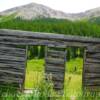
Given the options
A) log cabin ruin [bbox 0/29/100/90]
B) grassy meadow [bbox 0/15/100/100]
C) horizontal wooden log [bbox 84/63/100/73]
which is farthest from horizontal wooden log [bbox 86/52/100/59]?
grassy meadow [bbox 0/15/100/100]

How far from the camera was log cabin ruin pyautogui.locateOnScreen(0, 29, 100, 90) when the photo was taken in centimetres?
1858

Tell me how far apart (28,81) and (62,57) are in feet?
23.1

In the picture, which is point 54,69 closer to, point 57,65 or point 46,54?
point 57,65

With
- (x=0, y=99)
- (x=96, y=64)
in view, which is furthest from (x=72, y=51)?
(x=0, y=99)

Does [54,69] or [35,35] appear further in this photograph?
[54,69]

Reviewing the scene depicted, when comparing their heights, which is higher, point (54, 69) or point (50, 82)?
point (50, 82)

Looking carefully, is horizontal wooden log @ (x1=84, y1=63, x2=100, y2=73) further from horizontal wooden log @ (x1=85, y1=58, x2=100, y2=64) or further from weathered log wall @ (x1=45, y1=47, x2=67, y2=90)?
weathered log wall @ (x1=45, y1=47, x2=67, y2=90)

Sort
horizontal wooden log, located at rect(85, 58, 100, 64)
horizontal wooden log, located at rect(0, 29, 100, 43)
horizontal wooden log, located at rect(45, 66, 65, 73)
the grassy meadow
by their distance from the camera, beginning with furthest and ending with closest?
horizontal wooden log, located at rect(85, 58, 100, 64) < horizontal wooden log, located at rect(45, 66, 65, 73) < horizontal wooden log, located at rect(0, 29, 100, 43) < the grassy meadow

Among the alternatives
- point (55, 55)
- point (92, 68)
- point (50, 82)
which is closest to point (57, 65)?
point (55, 55)

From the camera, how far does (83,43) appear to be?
63.8 feet

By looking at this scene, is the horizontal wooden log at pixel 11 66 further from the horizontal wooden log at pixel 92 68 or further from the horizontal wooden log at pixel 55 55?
the horizontal wooden log at pixel 92 68

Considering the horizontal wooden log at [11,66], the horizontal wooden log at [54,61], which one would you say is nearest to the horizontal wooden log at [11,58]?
the horizontal wooden log at [11,66]

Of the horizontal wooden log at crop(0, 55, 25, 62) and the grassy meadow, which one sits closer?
the grassy meadow

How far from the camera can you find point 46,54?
61.6ft
